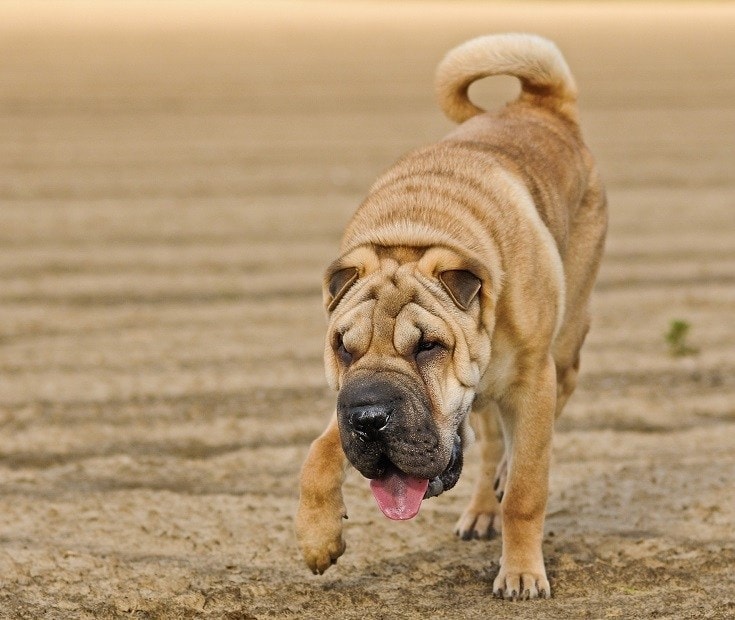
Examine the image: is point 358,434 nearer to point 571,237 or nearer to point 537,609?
point 537,609

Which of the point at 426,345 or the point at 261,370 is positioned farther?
the point at 261,370

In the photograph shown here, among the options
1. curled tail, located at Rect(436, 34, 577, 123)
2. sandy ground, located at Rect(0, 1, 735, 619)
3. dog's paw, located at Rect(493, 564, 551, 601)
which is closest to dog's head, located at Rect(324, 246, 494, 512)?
dog's paw, located at Rect(493, 564, 551, 601)

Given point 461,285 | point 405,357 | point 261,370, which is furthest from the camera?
point 261,370

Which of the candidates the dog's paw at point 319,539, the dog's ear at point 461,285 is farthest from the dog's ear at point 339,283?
the dog's paw at point 319,539

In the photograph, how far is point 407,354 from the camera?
13.2 ft

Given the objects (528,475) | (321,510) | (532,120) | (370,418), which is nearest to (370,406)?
(370,418)

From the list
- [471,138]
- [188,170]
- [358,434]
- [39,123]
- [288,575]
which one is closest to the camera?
[358,434]

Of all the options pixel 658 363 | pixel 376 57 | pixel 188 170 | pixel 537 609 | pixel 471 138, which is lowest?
pixel 537 609

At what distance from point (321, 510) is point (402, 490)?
0.36m

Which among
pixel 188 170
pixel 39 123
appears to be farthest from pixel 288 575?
pixel 39 123

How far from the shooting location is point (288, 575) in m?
4.64

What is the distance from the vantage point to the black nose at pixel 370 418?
152 inches

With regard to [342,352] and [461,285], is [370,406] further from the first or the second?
[461,285]

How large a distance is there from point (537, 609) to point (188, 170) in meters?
8.56
